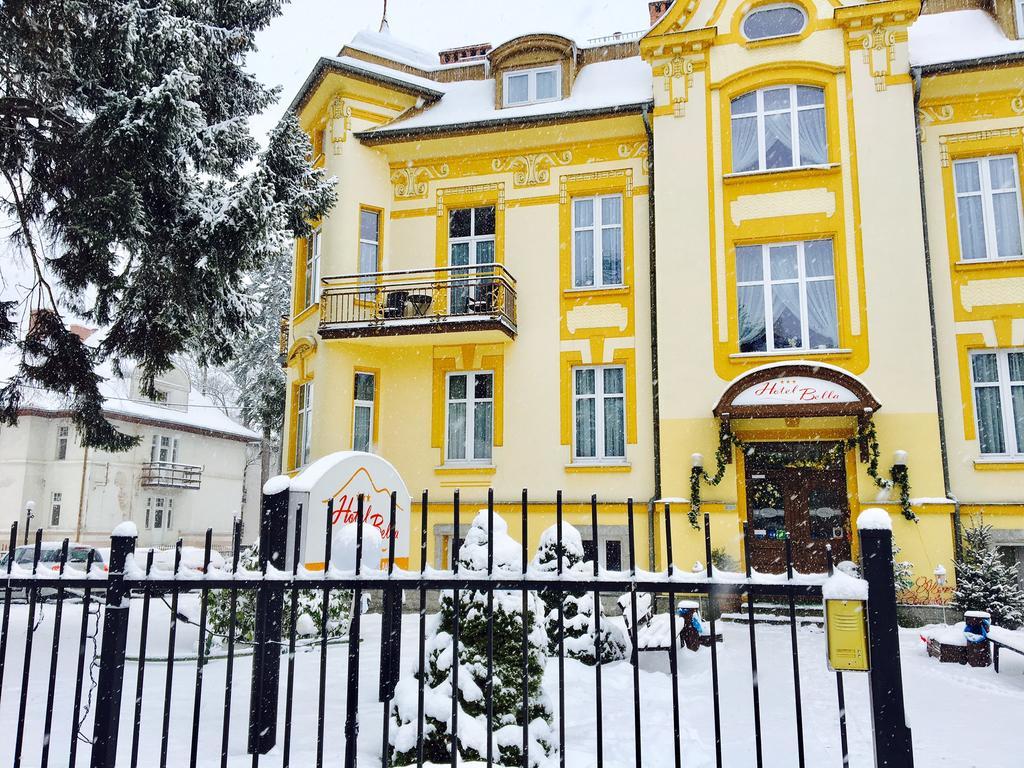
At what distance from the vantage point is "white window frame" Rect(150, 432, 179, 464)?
38.7 metres

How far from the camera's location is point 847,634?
3012mm

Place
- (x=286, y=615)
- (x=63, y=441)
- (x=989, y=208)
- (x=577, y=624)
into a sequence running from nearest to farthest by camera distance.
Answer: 1. (x=577, y=624)
2. (x=286, y=615)
3. (x=989, y=208)
4. (x=63, y=441)

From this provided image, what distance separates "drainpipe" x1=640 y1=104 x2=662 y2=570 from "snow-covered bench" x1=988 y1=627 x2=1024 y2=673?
600 cm

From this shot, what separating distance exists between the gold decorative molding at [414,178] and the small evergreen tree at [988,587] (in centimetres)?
1270

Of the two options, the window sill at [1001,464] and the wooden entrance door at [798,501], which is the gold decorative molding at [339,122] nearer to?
the wooden entrance door at [798,501]

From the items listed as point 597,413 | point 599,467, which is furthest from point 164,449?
point 599,467

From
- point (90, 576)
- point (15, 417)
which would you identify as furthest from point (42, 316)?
point (90, 576)

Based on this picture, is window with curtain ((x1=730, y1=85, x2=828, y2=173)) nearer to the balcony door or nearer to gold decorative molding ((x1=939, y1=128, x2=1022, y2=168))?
gold decorative molding ((x1=939, y1=128, x2=1022, y2=168))

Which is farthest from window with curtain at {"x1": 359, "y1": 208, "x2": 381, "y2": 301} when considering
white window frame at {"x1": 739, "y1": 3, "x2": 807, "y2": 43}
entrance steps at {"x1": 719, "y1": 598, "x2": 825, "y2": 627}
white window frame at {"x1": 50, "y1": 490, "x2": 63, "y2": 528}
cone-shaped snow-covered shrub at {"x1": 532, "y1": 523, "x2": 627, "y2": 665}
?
white window frame at {"x1": 50, "y1": 490, "x2": 63, "y2": 528}

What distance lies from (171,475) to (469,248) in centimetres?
2843

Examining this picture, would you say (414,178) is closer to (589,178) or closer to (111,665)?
(589,178)

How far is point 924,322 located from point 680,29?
762 cm

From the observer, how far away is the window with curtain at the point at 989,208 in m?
14.7

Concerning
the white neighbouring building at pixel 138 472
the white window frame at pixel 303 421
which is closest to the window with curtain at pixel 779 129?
the white window frame at pixel 303 421
